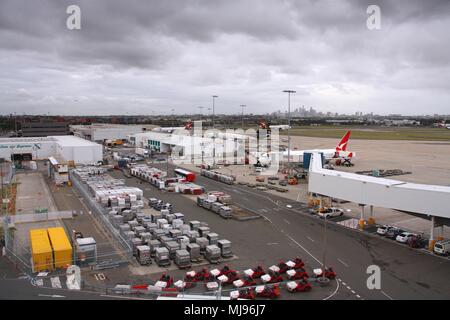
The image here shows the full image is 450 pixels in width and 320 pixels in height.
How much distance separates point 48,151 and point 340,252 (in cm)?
6905

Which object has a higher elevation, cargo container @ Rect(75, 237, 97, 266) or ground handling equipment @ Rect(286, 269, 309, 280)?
cargo container @ Rect(75, 237, 97, 266)

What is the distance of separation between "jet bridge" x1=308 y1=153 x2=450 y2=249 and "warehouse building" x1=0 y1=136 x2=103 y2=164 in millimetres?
50161

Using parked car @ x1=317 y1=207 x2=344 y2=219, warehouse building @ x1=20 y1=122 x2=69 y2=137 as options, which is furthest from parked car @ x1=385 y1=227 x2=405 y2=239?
warehouse building @ x1=20 y1=122 x2=69 y2=137

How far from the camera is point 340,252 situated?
2598cm

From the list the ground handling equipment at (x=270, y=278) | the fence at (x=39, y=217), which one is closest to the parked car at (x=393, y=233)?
the ground handling equipment at (x=270, y=278)

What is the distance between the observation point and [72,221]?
33.9 metres

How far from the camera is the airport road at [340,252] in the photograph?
66.9 ft

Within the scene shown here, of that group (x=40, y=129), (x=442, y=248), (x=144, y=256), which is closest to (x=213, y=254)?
(x=144, y=256)

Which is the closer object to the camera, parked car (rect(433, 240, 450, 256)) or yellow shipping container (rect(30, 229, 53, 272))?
yellow shipping container (rect(30, 229, 53, 272))

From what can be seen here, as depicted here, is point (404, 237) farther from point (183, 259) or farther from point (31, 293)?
point (31, 293)

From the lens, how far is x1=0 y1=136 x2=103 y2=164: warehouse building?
69438mm

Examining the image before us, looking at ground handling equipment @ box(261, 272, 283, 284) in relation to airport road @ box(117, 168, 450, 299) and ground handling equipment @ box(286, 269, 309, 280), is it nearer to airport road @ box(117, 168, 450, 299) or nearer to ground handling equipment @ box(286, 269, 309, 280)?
ground handling equipment @ box(286, 269, 309, 280)

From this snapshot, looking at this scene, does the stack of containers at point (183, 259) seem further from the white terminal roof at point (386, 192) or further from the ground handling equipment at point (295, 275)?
the white terminal roof at point (386, 192)

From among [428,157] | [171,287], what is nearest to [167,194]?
[171,287]
